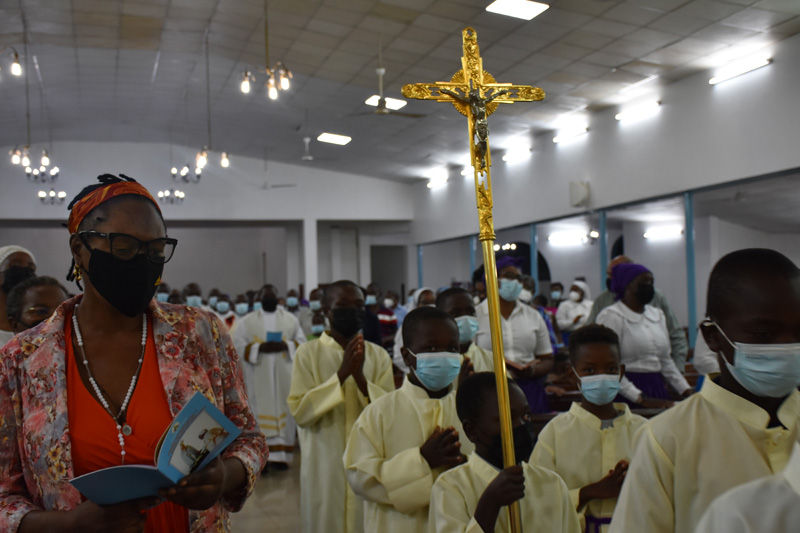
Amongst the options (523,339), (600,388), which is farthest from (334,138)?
(600,388)

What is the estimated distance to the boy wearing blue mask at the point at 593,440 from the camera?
2621mm

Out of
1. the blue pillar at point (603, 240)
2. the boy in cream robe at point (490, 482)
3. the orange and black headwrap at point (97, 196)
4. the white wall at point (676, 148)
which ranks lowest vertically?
the boy in cream robe at point (490, 482)

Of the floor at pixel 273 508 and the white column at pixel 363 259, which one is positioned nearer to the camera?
the floor at pixel 273 508

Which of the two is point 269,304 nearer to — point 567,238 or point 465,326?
point 465,326

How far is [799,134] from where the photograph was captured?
7.72 metres

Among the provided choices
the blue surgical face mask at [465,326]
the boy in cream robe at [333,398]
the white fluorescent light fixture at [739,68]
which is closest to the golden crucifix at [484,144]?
the boy in cream robe at [333,398]

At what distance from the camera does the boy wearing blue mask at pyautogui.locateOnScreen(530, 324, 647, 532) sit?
2.62m

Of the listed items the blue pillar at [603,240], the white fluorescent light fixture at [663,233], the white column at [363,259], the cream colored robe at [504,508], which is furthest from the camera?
the white column at [363,259]

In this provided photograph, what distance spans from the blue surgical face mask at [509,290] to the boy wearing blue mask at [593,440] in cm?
197

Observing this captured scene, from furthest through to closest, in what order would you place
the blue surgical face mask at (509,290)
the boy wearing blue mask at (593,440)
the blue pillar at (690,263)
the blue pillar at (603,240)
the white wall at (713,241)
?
the blue pillar at (603,240) < the blue pillar at (690,263) < the white wall at (713,241) < the blue surgical face mask at (509,290) < the boy wearing blue mask at (593,440)

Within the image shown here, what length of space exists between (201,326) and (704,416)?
131 centimetres

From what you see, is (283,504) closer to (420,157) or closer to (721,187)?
(721,187)

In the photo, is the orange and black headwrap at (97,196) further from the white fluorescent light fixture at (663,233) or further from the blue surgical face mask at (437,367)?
the white fluorescent light fixture at (663,233)

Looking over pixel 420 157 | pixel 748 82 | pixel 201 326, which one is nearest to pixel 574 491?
pixel 201 326
